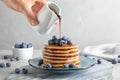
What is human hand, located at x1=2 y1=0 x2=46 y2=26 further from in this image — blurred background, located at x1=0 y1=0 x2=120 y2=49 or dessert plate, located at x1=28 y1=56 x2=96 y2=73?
blurred background, located at x1=0 y1=0 x2=120 y2=49

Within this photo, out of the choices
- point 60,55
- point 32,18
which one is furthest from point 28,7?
point 60,55

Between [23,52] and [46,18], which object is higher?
[46,18]

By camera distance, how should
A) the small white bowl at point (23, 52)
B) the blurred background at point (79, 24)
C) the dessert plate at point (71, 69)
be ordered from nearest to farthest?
the dessert plate at point (71, 69), the small white bowl at point (23, 52), the blurred background at point (79, 24)

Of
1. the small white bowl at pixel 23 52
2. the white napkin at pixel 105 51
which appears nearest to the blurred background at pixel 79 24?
the white napkin at pixel 105 51

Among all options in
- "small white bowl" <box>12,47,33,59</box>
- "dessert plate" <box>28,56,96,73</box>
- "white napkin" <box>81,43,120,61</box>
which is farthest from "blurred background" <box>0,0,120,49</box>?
"dessert plate" <box>28,56,96,73</box>

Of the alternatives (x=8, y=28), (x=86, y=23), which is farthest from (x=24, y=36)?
(x=86, y=23)

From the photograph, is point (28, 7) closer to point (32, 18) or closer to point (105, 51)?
point (32, 18)

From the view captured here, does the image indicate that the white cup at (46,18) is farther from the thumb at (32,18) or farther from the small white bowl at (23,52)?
the small white bowl at (23,52)

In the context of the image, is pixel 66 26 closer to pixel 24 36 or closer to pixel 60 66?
pixel 24 36
